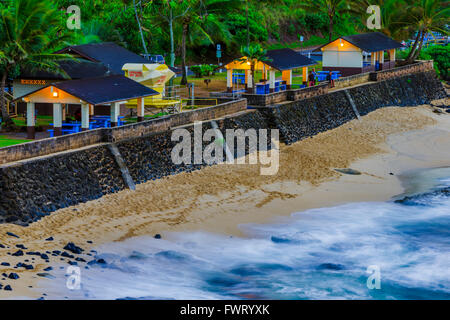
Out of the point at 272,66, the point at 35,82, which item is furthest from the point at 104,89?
the point at 272,66

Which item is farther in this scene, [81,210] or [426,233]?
[426,233]

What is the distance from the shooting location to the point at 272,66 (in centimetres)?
4262

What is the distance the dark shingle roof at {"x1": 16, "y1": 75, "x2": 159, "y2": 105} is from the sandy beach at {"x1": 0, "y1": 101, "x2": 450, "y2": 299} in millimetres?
3644

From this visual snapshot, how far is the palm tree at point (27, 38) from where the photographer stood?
30.4m

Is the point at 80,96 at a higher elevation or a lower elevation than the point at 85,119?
higher

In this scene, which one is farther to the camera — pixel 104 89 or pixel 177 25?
pixel 177 25

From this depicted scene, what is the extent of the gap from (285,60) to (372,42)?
1171cm

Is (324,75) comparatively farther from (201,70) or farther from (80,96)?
(80,96)

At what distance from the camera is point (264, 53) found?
4238 cm

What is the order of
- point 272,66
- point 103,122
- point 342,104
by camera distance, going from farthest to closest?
point 342,104, point 272,66, point 103,122

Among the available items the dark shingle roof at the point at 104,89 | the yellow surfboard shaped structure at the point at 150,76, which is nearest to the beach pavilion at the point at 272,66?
the yellow surfboard shaped structure at the point at 150,76

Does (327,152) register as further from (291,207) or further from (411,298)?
(411,298)
